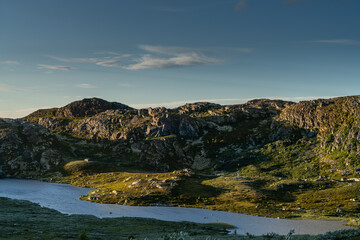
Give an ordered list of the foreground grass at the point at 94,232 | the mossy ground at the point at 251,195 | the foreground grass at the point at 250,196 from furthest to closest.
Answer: the mossy ground at the point at 251,195 < the foreground grass at the point at 250,196 < the foreground grass at the point at 94,232

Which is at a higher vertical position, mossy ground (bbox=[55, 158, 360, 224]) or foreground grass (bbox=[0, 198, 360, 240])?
foreground grass (bbox=[0, 198, 360, 240])

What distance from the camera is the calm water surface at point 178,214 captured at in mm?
99188

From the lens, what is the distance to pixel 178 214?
12169cm

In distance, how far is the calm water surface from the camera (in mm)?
99188

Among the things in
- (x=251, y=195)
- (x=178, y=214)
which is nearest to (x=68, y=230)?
(x=178, y=214)

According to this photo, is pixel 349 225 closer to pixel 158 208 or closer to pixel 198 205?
pixel 198 205

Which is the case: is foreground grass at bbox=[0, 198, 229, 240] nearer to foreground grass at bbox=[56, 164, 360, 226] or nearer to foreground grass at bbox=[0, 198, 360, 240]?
foreground grass at bbox=[0, 198, 360, 240]

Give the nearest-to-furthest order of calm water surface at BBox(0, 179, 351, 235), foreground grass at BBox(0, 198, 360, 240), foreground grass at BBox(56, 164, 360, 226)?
1. foreground grass at BBox(0, 198, 360, 240)
2. calm water surface at BBox(0, 179, 351, 235)
3. foreground grass at BBox(56, 164, 360, 226)

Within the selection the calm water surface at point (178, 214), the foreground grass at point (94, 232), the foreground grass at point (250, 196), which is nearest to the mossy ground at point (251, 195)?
the foreground grass at point (250, 196)

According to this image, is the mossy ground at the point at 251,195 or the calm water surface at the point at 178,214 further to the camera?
the mossy ground at the point at 251,195

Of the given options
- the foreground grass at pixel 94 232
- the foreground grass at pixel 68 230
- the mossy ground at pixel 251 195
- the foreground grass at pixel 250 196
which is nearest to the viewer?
the foreground grass at pixel 94 232

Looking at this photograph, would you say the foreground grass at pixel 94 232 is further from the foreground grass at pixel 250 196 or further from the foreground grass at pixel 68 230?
the foreground grass at pixel 250 196

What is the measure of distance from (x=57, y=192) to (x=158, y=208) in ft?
244

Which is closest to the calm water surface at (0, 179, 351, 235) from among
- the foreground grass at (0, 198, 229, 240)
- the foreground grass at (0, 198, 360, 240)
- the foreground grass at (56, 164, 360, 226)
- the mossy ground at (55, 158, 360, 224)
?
the foreground grass at (56, 164, 360, 226)
